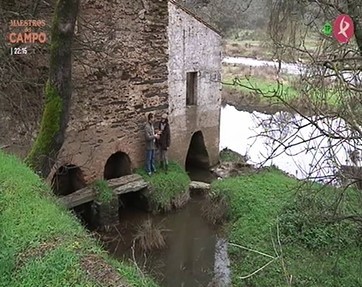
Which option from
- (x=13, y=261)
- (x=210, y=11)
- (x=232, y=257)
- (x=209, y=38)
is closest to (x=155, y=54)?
(x=209, y=38)

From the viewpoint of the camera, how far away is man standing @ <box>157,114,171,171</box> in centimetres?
1354

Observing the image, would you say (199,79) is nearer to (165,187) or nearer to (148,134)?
(148,134)

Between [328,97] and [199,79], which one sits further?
[199,79]

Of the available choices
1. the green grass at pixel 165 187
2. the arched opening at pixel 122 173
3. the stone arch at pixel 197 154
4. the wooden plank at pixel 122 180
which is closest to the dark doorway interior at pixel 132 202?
the arched opening at pixel 122 173

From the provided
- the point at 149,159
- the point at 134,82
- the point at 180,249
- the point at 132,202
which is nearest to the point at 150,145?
the point at 149,159

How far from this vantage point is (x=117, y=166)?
1370 centimetres

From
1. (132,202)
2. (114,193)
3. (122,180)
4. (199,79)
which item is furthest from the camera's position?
(199,79)

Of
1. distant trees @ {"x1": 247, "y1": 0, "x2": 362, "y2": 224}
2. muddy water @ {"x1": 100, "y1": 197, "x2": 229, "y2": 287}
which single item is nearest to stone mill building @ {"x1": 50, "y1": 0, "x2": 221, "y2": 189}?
muddy water @ {"x1": 100, "y1": 197, "x2": 229, "y2": 287}

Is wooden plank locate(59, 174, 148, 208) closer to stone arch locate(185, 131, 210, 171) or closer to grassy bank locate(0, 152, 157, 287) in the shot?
stone arch locate(185, 131, 210, 171)

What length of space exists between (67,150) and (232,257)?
15.1 feet

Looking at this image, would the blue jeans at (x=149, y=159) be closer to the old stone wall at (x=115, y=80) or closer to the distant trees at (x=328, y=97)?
the old stone wall at (x=115, y=80)

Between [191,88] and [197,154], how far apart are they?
8.17ft

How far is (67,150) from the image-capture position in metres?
11.4

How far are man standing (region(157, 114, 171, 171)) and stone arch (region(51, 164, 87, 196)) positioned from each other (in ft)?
8.39
